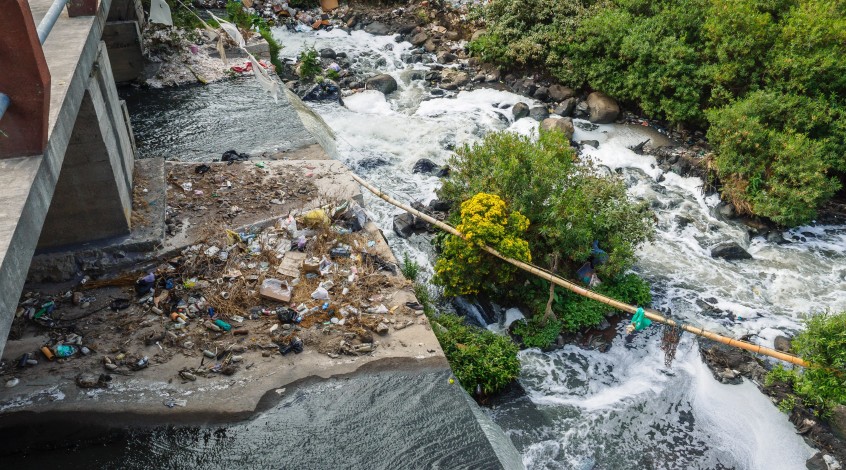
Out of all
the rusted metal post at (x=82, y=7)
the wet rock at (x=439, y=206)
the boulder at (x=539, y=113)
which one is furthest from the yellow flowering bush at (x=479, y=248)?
the boulder at (x=539, y=113)

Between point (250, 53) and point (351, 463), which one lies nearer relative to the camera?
point (351, 463)

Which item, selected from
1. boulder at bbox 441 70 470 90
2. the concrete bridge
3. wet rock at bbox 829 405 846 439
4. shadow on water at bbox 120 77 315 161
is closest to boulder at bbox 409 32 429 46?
boulder at bbox 441 70 470 90

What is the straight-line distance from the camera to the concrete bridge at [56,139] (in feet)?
9.69

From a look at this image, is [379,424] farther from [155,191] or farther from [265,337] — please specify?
[155,191]

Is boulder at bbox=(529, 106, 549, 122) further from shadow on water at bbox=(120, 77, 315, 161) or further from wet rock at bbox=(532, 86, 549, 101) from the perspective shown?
shadow on water at bbox=(120, 77, 315, 161)

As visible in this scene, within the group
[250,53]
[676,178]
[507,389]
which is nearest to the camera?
[507,389]

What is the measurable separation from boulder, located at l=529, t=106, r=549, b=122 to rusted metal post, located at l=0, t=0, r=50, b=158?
33.2 feet

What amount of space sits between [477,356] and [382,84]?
830 cm

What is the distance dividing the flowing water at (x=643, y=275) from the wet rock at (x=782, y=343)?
0.11 metres

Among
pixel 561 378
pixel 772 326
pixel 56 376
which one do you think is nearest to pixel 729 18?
pixel 772 326

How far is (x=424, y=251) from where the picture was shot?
335 inches

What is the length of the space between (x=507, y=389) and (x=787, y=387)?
3.31 meters

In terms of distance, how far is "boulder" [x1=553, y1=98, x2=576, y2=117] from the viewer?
12.3m

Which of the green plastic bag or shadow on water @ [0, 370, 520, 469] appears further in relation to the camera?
the green plastic bag
